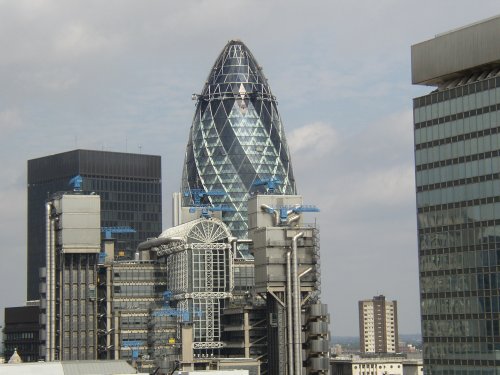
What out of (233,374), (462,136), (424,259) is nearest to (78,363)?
(233,374)

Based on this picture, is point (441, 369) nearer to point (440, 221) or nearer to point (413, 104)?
point (440, 221)

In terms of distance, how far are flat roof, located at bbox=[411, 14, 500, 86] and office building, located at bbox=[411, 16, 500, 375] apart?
11cm

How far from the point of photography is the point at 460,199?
14562 cm

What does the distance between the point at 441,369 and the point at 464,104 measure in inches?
1204

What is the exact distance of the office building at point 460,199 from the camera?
465 feet

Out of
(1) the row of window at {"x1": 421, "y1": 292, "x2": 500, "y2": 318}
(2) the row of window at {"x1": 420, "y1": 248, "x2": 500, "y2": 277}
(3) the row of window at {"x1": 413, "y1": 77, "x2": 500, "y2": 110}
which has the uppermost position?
(3) the row of window at {"x1": 413, "y1": 77, "x2": 500, "y2": 110}

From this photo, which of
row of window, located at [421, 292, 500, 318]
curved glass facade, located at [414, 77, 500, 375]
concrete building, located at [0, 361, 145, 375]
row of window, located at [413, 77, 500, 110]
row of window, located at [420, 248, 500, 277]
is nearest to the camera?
curved glass facade, located at [414, 77, 500, 375]

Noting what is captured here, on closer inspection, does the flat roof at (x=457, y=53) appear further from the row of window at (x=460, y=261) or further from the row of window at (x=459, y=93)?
the row of window at (x=460, y=261)

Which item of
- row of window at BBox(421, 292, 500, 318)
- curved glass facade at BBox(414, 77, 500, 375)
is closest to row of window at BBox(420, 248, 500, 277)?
curved glass facade at BBox(414, 77, 500, 375)

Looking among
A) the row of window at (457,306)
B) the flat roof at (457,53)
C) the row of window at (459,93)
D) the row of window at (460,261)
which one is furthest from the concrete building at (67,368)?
the flat roof at (457,53)

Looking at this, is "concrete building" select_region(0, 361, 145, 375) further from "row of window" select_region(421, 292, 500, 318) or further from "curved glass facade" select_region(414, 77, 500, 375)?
"curved glass facade" select_region(414, 77, 500, 375)

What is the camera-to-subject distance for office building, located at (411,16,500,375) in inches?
5586

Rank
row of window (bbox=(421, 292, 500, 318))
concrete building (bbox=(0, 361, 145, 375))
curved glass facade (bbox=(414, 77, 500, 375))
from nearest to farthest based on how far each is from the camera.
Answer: curved glass facade (bbox=(414, 77, 500, 375)) → row of window (bbox=(421, 292, 500, 318)) → concrete building (bbox=(0, 361, 145, 375))

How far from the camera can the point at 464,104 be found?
145000 mm
